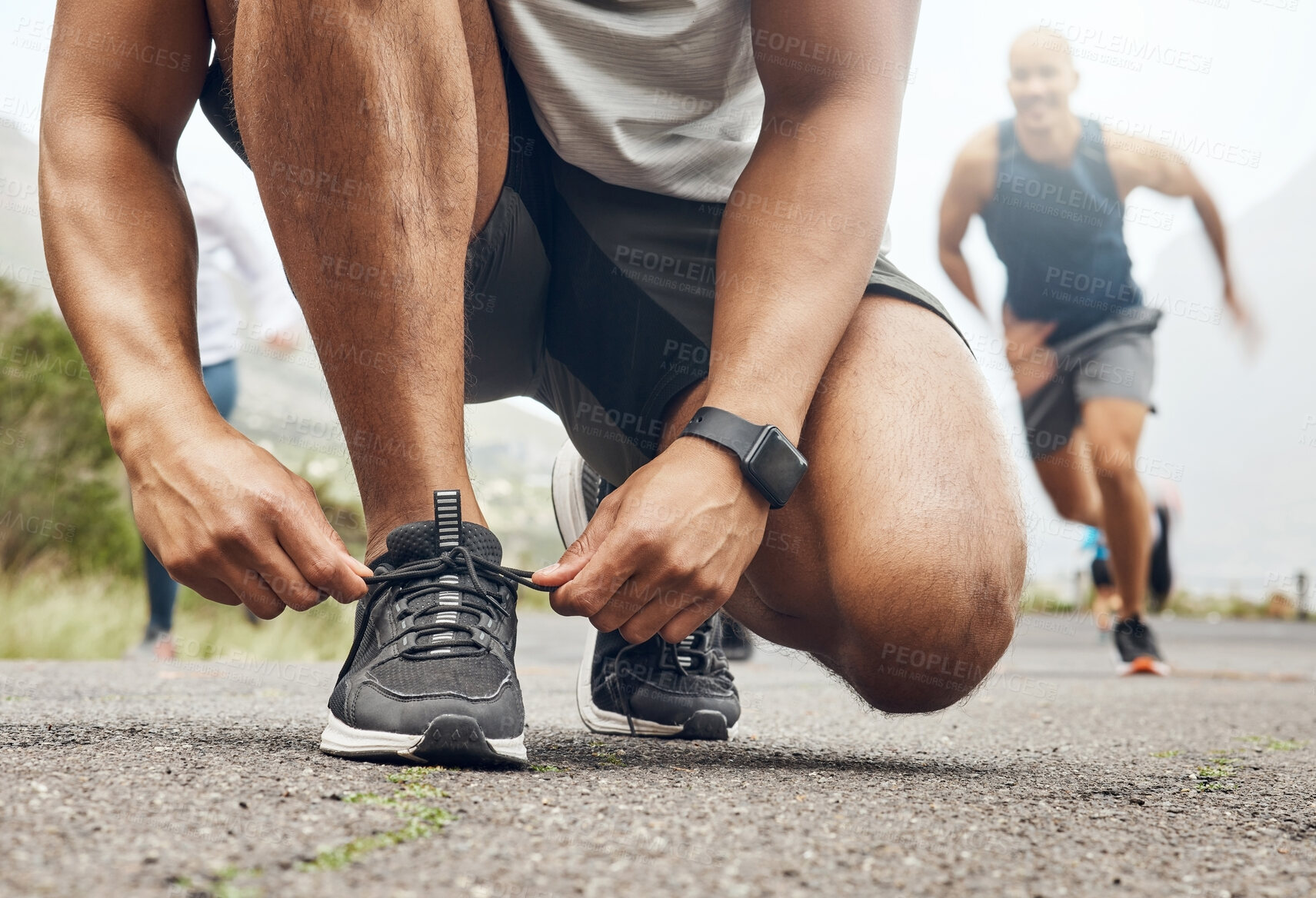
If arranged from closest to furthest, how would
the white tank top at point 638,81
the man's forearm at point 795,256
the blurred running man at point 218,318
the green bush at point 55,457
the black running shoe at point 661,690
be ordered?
the man's forearm at point 795,256 → the white tank top at point 638,81 → the black running shoe at point 661,690 → the blurred running man at point 218,318 → the green bush at point 55,457

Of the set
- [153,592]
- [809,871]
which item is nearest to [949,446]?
[809,871]

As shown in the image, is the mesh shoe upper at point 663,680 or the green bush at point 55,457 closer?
the mesh shoe upper at point 663,680

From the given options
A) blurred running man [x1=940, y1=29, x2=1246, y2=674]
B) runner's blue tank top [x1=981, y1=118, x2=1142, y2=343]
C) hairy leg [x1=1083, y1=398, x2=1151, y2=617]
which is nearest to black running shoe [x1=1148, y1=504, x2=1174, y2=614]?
blurred running man [x1=940, y1=29, x2=1246, y2=674]

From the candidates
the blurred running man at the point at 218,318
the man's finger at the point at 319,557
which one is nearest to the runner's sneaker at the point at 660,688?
the man's finger at the point at 319,557

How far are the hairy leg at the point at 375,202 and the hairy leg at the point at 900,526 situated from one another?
46 centimetres

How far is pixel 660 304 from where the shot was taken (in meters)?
1.58

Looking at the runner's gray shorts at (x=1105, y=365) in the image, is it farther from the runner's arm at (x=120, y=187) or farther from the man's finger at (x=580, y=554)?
the runner's arm at (x=120, y=187)

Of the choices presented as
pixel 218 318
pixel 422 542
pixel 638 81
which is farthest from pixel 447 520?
pixel 218 318

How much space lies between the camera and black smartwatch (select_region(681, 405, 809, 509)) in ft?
3.86

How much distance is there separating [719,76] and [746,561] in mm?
821

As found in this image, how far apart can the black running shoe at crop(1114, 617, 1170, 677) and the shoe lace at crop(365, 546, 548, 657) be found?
358 centimetres

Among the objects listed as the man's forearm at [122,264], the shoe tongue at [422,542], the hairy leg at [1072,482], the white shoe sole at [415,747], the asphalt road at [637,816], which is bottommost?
the asphalt road at [637,816]

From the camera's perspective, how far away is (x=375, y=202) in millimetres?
1154

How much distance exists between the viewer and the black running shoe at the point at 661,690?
64.7 inches
